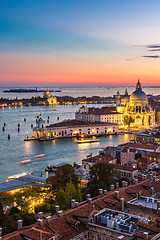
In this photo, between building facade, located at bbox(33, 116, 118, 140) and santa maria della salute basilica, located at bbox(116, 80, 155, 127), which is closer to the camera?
building facade, located at bbox(33, 116, 118, 140)

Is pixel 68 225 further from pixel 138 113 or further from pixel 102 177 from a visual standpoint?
pixel 138 113

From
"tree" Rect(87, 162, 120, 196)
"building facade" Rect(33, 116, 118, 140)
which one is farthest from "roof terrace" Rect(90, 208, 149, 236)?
"building facade" Rect(33, 116, 118, 140)

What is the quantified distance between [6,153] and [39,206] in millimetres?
8857

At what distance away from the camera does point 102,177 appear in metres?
6.67

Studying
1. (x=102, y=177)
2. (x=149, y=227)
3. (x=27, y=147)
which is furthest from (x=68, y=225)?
(x=27, y=147)

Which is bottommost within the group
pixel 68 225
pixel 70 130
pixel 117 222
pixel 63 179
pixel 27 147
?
pixel 27 147

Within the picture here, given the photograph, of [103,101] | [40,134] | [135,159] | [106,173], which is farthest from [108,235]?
[103,101]

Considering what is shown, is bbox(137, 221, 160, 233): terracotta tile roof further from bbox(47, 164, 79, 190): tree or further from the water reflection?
the water reflection

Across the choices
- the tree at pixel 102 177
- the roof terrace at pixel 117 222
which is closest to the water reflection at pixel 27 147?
the tree at pixel 102 177

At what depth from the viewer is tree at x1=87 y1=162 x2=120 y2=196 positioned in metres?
6.16

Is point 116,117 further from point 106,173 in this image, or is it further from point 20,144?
point 106,173

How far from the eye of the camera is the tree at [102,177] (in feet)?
20.2

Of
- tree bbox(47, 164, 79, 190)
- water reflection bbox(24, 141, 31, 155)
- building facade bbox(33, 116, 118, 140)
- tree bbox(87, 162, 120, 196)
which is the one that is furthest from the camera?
building facade bbox(33, 116, 118, 140)

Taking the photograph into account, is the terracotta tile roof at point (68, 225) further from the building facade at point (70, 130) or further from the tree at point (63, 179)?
the building facade at point (70, 130)
